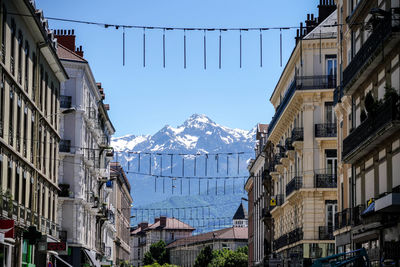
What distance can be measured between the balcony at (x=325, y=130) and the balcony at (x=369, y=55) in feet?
67.6

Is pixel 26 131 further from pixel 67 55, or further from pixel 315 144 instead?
pixel 67 55

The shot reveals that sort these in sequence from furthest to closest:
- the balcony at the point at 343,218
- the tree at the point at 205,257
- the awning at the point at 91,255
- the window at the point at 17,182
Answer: the tree at the point at 205,257, the awning at the point at 91,255, the window at the point at 17,182, the balcony at the point at 343,218

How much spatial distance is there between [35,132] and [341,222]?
15963 mm

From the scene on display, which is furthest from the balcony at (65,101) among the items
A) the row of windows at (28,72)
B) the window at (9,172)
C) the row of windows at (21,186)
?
the window at (9,172)

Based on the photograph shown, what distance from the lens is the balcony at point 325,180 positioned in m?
58.8

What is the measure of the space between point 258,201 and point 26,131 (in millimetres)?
58421

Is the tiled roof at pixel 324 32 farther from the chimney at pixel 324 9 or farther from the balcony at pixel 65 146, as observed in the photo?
the balcony at pixel 65 146

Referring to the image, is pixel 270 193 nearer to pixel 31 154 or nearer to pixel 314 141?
pixel 314 141

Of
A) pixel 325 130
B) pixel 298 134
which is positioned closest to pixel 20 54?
pixel 325 130

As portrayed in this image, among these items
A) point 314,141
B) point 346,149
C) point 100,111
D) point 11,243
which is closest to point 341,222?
point 346,149

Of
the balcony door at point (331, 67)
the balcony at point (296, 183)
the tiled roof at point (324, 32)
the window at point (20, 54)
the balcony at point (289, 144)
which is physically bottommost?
the balcony at point (296, 183)

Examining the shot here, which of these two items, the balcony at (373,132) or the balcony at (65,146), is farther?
the balcony at (65,146)

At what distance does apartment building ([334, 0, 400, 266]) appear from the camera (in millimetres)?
29531

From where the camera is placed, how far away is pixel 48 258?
172 feet
